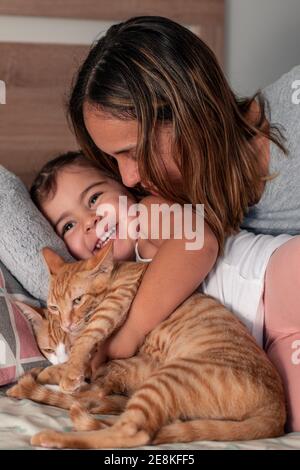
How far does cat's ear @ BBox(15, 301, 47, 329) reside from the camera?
68.7 inches

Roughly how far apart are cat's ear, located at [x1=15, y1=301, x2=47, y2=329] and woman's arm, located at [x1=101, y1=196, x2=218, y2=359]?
19cm

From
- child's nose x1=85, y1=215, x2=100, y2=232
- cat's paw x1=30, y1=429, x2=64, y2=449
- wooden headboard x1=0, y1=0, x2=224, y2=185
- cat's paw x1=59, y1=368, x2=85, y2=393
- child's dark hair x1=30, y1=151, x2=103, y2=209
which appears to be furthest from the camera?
wooden headboard x1=0, y1=0, x2=224, y2=185

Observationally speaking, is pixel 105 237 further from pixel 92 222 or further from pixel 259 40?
pixel 259 40

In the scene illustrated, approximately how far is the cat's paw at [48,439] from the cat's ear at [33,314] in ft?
1.79

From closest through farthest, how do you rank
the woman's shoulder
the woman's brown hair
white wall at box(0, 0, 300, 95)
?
the woman's brown hair < the woman's shoulder < white wall at box(0, 0, 300, 95)

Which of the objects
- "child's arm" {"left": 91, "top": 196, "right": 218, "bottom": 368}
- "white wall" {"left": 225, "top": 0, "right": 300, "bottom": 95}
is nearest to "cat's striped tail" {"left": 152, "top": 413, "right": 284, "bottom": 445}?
"child's arm" {"left": 91, "top": 196, "right": 218, "bottom": 368}

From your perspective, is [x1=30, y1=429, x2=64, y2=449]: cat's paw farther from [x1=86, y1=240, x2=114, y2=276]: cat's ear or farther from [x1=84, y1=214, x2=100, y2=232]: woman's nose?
[x1=84, y1=214, x2=100, y2=232]: woman's nose

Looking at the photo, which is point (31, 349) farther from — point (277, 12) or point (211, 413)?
point (277, 12)

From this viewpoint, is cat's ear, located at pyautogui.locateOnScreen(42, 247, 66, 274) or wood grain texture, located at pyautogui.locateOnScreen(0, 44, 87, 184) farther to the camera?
wood grain texture, located at pyautogui.locateOnScreen(0, 44, 87, 184)

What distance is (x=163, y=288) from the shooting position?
1.62m

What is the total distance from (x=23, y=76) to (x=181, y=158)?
1.21m

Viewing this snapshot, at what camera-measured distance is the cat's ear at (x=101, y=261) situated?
164 centimetres

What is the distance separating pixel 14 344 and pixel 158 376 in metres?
0.47

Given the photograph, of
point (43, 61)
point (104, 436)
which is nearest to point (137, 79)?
point (104, 436)
